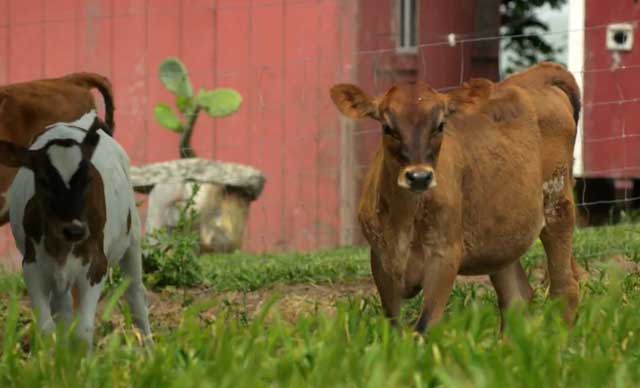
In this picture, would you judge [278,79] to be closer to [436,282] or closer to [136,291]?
[136,291]

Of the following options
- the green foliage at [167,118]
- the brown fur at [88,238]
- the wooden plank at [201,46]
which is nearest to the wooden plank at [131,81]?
the wooden plank at [201,46]

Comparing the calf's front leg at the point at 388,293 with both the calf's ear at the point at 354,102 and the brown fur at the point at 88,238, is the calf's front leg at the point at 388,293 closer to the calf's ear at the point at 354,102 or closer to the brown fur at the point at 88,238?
the calf's ear at the point at 354,102

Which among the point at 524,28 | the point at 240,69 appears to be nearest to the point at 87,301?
the point at 240,69

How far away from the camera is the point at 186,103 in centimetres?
1650

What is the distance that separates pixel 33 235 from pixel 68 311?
1.29 ft

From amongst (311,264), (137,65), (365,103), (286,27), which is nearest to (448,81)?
(286,27)

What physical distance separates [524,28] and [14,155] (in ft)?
63.3

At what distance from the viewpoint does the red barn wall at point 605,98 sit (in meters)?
15.6

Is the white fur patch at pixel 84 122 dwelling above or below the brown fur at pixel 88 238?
above

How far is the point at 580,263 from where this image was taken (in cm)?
1003

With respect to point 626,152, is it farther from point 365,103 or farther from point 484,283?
point 365,103

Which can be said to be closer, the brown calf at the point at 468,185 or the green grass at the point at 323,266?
the brown calf at the point at 468,185

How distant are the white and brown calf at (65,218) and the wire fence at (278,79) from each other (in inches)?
342

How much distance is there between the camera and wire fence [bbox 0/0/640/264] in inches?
637
